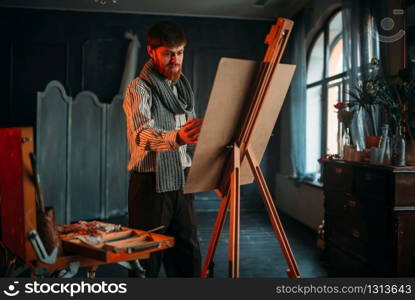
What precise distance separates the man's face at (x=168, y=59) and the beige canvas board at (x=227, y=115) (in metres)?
0.30

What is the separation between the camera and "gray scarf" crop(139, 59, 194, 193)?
1.76 m

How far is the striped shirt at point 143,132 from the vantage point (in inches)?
62.1

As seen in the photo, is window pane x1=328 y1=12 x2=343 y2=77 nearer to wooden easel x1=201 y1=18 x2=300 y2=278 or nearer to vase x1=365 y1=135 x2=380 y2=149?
vase x1=365 y1=135 x2=380 y2=149

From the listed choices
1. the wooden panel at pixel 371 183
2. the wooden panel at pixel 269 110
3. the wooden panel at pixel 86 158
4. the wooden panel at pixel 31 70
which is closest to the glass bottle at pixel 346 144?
the wooden panel at pixel 371 183

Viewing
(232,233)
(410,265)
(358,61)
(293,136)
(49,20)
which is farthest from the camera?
(49,20)

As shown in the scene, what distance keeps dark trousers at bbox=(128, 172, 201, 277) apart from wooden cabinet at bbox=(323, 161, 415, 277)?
1.14 meters

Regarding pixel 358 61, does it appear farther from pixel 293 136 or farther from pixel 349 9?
pixel 293 136

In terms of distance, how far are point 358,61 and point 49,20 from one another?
396 centimetres

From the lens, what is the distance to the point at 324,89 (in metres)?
4.89

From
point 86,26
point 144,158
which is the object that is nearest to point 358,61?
point 144,158

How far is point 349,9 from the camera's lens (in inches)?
146

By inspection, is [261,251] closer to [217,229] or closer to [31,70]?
[217,229]

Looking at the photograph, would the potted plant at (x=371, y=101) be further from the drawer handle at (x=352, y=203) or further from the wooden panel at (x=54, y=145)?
the wooden panel at (x=54, y=145)

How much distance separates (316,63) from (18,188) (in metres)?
4.68
